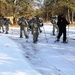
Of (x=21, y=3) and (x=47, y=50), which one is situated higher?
(x=21, y=3)

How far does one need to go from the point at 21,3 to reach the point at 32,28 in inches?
1375

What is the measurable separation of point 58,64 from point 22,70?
2.67 meters

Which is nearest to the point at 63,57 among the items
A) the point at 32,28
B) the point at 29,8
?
the point at 32,28

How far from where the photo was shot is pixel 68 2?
58750mm

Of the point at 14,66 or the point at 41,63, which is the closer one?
the point at 14,66

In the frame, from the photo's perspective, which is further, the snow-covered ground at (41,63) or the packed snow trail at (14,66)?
the snow-covered ground at (41,63)

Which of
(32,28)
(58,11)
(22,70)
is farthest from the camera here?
(58,11)

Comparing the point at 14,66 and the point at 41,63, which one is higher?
the point at 14,66

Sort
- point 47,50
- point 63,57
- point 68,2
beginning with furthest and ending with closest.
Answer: point 68,2
point 47,50
point 63,57

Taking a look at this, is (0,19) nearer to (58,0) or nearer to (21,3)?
(21,3)

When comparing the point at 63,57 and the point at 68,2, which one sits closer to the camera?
the point at 63,57

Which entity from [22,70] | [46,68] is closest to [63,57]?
[46,68]

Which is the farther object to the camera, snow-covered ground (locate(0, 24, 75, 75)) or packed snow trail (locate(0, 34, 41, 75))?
snow-covered ground (locate(0, 24, 75, 75))

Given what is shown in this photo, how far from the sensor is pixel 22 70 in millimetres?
10164
